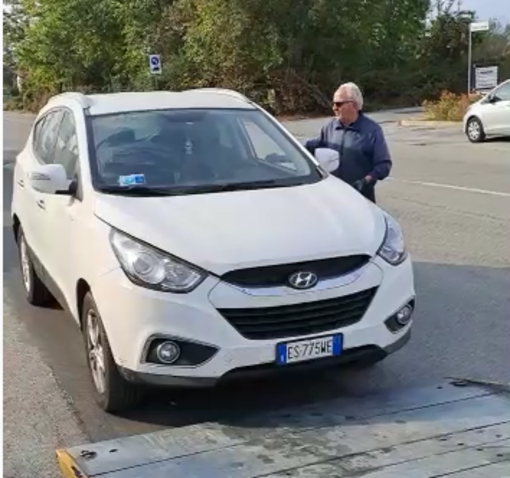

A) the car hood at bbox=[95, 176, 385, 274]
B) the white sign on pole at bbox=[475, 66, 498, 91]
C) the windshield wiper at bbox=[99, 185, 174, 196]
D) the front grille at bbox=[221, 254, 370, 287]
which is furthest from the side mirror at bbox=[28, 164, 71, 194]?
the white sign on pole at bbox=[475, 66, 498, 91]

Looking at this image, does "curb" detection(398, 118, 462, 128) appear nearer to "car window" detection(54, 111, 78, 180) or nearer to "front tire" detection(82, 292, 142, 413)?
"car window" detection(54, 111, 78, 180)

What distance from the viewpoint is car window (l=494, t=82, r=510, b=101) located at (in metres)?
20.0

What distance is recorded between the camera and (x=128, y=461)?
3.86m

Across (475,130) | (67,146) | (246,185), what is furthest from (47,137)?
(475,130)

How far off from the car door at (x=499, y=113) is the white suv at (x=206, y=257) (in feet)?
50.4

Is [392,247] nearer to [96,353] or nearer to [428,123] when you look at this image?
[96,353]

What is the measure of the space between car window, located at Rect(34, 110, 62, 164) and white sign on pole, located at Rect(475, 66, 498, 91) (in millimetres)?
27885

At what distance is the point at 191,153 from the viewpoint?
5.31 metres

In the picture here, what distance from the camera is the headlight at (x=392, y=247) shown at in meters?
4.51

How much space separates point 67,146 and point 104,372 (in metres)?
1.73

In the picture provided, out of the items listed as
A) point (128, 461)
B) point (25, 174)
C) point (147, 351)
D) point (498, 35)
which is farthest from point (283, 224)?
point (498, 35)

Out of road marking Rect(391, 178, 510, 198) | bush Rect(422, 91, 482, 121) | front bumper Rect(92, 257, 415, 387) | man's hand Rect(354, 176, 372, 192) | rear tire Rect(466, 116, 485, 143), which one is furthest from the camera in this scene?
bush Rect(422, 91, 482, 121)

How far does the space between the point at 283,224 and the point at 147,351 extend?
0.94 m

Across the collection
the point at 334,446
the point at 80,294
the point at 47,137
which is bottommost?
the point at 334,446
